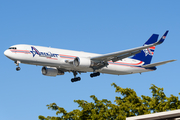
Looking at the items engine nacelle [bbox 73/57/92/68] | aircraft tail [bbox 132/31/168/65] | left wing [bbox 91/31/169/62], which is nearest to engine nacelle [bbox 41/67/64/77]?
engine nacelle [bbox 73/57/92/68]

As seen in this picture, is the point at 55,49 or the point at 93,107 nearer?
the point at 93,107

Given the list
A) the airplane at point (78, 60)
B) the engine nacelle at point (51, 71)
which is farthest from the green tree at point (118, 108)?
the engine nacelle at point (51, 71)

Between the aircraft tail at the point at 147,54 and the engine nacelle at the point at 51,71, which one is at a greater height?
the aircraft tail at the point at 147,54

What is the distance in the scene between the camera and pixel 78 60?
46.7 m

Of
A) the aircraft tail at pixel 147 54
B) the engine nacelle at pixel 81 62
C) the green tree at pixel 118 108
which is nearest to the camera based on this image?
the green tree at pixel 118 108

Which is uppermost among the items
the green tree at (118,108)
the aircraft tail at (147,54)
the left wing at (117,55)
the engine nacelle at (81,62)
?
the aircraft tail at (147,54)

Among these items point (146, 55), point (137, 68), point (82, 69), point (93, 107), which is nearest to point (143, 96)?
point (93, 107)

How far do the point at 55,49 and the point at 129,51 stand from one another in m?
10.3

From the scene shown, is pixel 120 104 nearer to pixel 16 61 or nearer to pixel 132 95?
pixel 132 95

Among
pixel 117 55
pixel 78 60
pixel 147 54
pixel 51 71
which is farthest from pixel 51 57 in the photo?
pixel 147 54

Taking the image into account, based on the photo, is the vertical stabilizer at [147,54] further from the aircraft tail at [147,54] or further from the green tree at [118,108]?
the green tree at [118,108]

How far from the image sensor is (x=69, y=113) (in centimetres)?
3572

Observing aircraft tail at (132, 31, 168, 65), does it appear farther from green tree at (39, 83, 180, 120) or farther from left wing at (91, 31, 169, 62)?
green tree at (39, 83, 180, 120)

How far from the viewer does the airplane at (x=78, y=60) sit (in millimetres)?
44625
